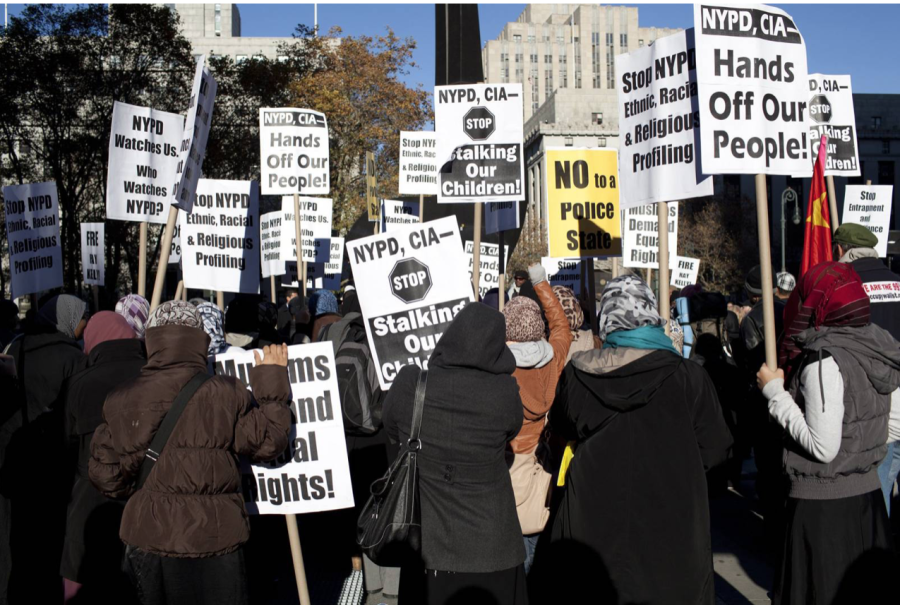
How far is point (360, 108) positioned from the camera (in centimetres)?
3375

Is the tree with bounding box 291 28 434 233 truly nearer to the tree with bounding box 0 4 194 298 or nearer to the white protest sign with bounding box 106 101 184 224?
the tree with bounding box 0 4 194 298

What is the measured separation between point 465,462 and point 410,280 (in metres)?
1.74

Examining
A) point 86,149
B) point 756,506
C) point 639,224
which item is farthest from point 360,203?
point 756,506

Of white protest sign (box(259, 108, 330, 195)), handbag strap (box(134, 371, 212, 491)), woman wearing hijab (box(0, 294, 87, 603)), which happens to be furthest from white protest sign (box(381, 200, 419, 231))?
handbag strap (box(134, 371, 212, 491))

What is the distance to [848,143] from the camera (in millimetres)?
9945

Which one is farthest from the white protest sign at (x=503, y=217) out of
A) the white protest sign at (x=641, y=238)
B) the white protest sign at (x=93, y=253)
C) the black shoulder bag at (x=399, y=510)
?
the white protest sign at (x=93, y=253)

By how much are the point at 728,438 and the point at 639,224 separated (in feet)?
22.6

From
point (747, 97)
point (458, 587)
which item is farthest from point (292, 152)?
point (458, 587)

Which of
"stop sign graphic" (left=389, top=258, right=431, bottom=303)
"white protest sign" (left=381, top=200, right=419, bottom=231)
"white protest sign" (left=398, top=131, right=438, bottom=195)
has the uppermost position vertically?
"white protest sign" (left=398, top=131, right=438, bottom=195)

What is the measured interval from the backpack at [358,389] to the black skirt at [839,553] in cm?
275

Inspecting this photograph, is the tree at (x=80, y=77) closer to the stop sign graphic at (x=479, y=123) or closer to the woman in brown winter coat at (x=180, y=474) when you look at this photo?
the stop sign graphic at (x=479, y=123)

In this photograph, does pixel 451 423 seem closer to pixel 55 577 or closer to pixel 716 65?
pixel 716 65

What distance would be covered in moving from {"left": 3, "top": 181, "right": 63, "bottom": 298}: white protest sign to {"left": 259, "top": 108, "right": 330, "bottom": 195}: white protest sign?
99.8 inches

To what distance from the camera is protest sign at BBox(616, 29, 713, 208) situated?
19.7ft
